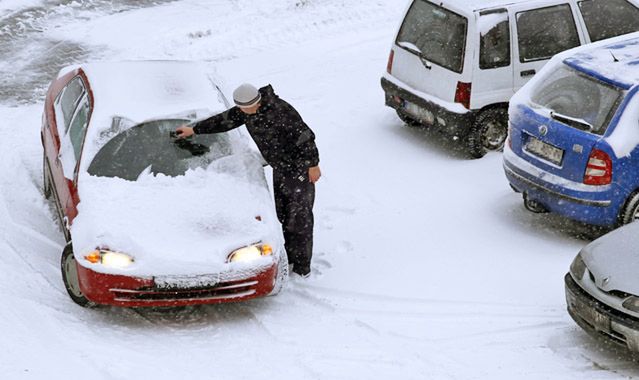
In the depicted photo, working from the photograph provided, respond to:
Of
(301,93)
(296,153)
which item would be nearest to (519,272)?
(296,153)

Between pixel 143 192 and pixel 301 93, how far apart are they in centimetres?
564

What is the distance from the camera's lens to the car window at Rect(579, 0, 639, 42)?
1175 cm

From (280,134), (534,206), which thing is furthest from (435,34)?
(280,134)

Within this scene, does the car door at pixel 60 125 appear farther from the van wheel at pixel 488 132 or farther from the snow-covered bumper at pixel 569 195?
the van wheel at pixel 488 132

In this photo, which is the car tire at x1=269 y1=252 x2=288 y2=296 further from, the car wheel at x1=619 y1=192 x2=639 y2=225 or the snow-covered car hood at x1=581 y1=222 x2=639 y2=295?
the car wheel at x1=619 y1=192 x2=639 y2=225

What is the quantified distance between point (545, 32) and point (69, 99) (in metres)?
5.17

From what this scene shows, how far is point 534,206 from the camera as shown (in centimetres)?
967

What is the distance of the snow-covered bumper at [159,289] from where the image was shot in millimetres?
7566

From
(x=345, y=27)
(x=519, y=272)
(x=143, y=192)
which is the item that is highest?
(x=143, y=192)

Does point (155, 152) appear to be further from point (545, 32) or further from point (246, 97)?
point (545, 32)

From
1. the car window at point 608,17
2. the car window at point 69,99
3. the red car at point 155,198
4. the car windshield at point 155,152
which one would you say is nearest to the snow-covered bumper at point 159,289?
the red car at point 155,198

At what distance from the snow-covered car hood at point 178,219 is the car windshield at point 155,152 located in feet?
0.31

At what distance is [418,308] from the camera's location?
8.19m

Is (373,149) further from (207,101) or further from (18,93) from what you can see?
(18,93)
